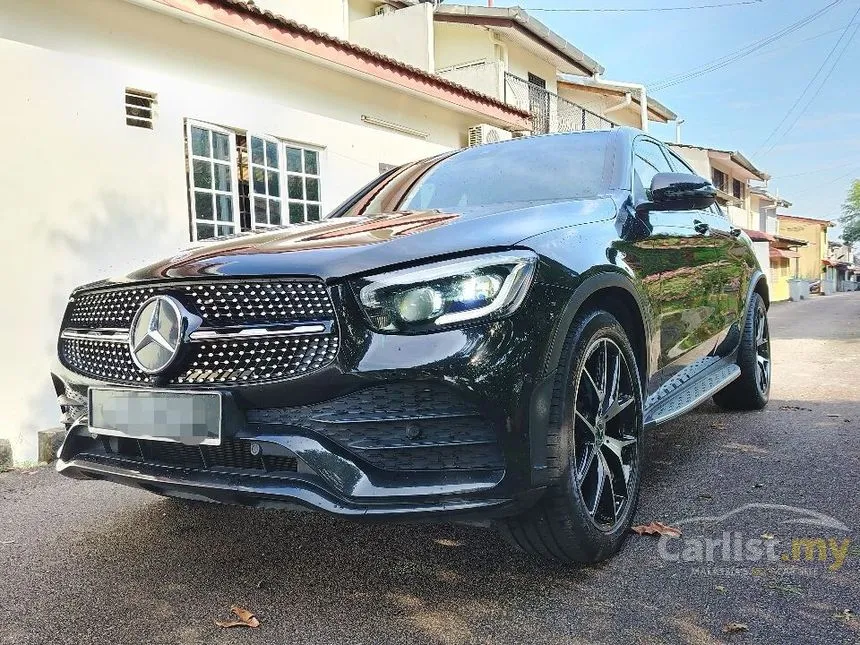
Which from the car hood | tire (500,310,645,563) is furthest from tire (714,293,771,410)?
the car hood

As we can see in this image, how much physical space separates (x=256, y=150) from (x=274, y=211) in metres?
0.61

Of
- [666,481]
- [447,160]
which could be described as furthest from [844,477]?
[447,160]

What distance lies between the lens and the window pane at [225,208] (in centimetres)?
648

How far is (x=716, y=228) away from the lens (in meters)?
4.32

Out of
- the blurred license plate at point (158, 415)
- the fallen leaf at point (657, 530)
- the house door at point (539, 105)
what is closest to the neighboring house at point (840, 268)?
the house door at point (539, 105)

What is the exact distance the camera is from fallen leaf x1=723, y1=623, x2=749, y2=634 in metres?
2.01

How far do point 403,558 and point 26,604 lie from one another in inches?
50.1

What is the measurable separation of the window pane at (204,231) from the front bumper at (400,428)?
15.0 ft

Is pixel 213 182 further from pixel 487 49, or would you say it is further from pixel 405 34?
pixel 487 49

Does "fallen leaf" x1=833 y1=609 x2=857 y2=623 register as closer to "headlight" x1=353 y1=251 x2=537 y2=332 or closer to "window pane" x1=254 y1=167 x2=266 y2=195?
"headlight" x1=353 y1=251 x2=537 y2=332

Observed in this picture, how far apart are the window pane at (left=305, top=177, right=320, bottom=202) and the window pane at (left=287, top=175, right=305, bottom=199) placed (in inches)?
4.1

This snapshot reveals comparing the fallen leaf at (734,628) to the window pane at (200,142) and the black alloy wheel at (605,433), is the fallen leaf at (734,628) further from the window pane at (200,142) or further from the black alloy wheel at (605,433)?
the window pane at (200,142)

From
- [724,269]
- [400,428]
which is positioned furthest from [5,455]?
[724,269]

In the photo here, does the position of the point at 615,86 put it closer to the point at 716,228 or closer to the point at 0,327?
the point at 716,228
